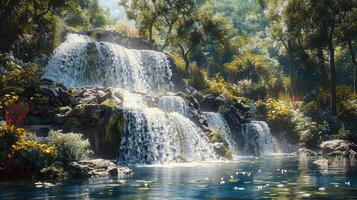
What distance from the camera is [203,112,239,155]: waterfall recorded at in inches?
1469

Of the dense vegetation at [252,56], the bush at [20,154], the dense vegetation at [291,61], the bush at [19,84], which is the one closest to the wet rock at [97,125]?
the dense vegetation at [252,56]

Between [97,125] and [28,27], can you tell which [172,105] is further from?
[28,27]

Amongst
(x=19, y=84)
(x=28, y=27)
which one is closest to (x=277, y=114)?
(x=28, y=27)

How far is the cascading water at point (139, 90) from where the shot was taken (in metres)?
27.4

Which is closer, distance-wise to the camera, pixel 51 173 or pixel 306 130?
pixel 51 173

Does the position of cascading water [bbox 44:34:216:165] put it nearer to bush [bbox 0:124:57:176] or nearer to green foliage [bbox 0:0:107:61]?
green foliage [bbox 0:0:107:61]

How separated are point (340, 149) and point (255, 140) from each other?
8.71 metres

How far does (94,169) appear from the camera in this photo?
18672 mm

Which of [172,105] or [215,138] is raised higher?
[172,105]

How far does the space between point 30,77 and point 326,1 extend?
88.0 feet

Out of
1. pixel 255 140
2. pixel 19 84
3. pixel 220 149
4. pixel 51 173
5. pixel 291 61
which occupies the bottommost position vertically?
pixel 51 173

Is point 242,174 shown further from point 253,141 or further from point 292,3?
point 292,3

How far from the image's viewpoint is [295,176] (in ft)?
59.7

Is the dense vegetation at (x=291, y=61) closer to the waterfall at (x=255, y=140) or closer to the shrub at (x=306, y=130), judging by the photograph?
the shrub at (x=306, y=130)
